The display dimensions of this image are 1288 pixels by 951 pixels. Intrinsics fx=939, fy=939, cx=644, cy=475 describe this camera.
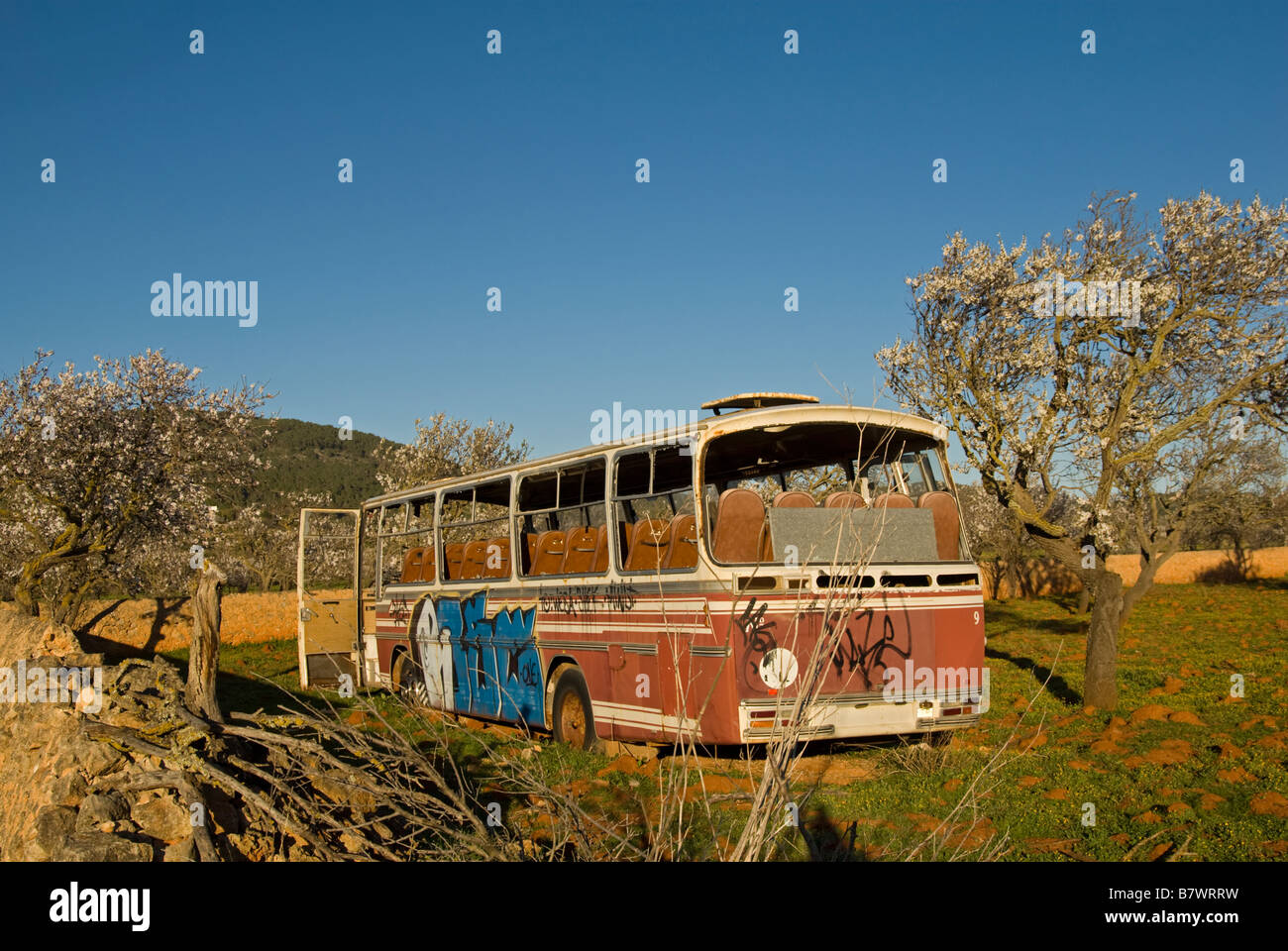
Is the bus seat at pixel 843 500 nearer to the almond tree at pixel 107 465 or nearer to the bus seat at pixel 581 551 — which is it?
the bus seat at pixel 581 551

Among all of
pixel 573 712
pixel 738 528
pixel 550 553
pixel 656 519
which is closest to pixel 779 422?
pixel 738 528

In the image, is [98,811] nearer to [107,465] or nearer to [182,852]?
[182,852]

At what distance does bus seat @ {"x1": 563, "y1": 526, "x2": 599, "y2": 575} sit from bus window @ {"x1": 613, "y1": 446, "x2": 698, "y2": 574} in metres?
0.43

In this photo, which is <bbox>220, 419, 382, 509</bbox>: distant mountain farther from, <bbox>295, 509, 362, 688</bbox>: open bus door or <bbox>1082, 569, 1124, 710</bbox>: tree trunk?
<bbox>1082, 569, 1124, 710</bbox>: tree trunk

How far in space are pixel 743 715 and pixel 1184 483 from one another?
19416 millimetres

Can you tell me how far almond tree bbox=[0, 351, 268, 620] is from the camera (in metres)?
17.5

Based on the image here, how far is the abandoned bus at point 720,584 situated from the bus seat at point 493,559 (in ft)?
0.09

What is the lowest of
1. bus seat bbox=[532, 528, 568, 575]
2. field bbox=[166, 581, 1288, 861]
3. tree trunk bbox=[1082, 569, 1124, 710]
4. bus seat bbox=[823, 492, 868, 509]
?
field bbox=[166, 581, 1288, 861]

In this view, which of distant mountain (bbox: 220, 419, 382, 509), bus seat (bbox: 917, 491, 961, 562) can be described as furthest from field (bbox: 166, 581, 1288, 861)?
distant mountain (bbox: 220, 419, 382, 509)

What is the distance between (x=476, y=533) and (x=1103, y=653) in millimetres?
7762

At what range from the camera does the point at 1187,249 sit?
45.6ft

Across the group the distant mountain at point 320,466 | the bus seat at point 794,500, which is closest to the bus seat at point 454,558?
the bus seat at point 794,500
